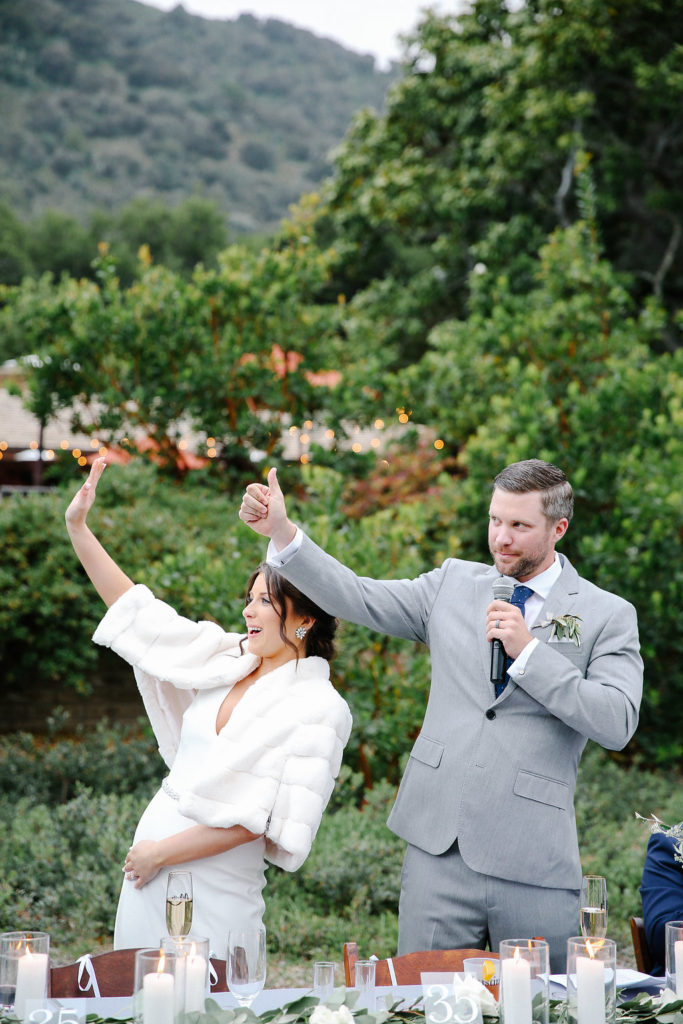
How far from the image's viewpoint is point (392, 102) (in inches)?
498

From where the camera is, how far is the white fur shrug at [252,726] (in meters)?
2.71

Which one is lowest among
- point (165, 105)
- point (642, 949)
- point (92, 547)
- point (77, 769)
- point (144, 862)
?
point (642, 949)

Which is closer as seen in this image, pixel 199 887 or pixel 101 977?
pixel 101 977

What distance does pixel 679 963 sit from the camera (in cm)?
204

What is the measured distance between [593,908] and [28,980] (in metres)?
1.19

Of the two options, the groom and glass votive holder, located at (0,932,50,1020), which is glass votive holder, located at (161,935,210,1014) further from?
the groom

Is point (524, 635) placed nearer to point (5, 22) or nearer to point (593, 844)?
point (593, 844)

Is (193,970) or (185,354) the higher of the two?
(185,354)

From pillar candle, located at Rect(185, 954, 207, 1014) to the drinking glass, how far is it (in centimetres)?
9

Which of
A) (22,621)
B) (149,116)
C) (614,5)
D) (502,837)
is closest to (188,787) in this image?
(502,837)

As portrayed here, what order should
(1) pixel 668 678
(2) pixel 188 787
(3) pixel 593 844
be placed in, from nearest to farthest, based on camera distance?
(2) pixel 188 787 → (3) pixel 593 844 → (1) pixel 668 678

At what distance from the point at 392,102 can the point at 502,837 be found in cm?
1188

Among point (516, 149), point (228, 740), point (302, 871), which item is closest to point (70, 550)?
point (302, 871)

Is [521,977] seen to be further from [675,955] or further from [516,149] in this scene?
[516,149]
